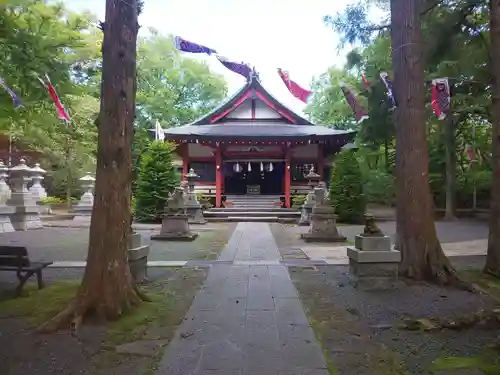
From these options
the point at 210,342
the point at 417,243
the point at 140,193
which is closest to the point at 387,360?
the point at 210,342

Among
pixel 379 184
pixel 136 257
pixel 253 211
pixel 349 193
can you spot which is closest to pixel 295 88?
pixel 253 211

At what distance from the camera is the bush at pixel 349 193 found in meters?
17.7

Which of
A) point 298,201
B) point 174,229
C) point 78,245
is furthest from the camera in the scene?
point 298,201

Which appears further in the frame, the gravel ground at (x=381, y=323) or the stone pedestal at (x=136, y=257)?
the stone pedestal at (x=136, y=257)

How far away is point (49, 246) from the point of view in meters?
10.7

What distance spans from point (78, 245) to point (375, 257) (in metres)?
8.09

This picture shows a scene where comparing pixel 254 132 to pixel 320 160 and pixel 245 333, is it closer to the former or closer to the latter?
pixel 320 160

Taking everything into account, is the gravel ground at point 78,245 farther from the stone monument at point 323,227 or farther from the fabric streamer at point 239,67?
the fabric streamer at point 239,67

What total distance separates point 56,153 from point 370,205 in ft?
66.6

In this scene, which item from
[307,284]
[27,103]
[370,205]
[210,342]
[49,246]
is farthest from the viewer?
[370,205]

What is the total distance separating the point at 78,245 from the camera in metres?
10.9

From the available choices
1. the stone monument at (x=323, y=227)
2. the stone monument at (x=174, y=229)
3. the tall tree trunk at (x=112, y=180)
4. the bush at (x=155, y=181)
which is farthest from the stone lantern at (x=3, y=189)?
the tall tree trunk at (x=112, y=180)

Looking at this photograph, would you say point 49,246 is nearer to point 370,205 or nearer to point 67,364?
point 67,364

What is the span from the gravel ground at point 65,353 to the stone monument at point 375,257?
267cm
